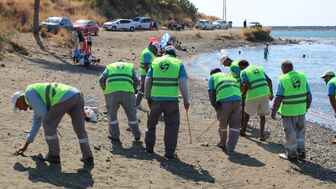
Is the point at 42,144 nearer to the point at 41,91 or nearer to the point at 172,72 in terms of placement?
the point at 41,91

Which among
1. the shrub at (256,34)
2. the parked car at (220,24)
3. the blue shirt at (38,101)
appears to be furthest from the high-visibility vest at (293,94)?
the parked car at (220,24)

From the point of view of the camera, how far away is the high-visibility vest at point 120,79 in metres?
11.6

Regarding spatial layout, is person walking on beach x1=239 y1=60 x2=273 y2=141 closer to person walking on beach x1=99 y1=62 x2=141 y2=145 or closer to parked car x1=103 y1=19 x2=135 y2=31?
person walking on beach x1=99 y1=62 x2=141 y2=145

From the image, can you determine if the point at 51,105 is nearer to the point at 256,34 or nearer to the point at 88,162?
the point at 88,162

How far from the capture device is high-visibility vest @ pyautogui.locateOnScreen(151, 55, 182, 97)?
1095 centimetres

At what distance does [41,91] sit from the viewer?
928 cm

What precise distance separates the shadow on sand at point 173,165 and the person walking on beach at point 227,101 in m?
1.40

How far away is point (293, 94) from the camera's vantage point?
11586 mm

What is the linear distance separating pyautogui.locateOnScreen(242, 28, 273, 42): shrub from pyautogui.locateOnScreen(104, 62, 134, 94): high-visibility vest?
233ft

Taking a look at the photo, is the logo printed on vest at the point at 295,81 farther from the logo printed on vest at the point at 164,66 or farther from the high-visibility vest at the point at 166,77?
the logo printed on vest at the point at 164,66

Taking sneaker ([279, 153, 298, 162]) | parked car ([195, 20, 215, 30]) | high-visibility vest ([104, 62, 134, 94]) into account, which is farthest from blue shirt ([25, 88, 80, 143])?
parked car ([195, 20, 215, 30])

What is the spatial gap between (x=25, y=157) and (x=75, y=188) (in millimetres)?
1578

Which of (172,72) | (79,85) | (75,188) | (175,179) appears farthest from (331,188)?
(79,85)

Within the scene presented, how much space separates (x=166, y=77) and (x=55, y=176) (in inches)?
110
